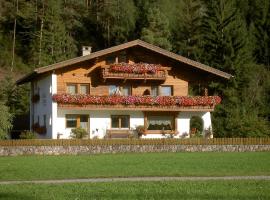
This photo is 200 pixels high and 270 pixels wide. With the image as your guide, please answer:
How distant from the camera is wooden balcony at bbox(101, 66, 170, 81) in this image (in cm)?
3953

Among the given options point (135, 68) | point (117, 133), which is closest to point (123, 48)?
point (135, 68)

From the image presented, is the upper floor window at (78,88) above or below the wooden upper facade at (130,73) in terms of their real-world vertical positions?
below

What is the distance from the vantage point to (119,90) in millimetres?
41500

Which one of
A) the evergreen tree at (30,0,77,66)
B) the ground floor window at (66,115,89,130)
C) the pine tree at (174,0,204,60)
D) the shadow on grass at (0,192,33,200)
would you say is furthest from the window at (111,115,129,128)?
the pine tree at (174,0,204,60)

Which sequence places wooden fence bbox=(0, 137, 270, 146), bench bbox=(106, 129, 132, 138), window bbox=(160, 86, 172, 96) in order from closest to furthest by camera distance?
wooden fence bbox=(0, 137, 270, 146) < bench bbox=(106, 129, 132, 138) < window bbox=(160, 86, 172, 96)

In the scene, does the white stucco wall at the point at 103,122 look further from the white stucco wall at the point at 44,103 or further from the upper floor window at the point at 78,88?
the upper floor window at the point at 78,88

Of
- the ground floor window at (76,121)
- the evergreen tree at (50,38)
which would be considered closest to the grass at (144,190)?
the ground floor window at (76,121)

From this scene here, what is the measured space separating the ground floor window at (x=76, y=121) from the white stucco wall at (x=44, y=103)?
134 cm

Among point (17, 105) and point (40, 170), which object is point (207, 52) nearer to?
point (17, 105)

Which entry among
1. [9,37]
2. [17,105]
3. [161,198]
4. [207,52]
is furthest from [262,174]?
[9,37]

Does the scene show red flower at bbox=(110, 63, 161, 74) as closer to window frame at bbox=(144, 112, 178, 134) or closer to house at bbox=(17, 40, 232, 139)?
house at bbox=(17, 40, 232, 139)

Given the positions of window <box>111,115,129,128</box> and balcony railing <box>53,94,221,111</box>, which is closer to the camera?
balcony railing <box>53,94,221,111</box>

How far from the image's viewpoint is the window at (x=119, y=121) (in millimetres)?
40969

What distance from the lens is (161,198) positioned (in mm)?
13406
